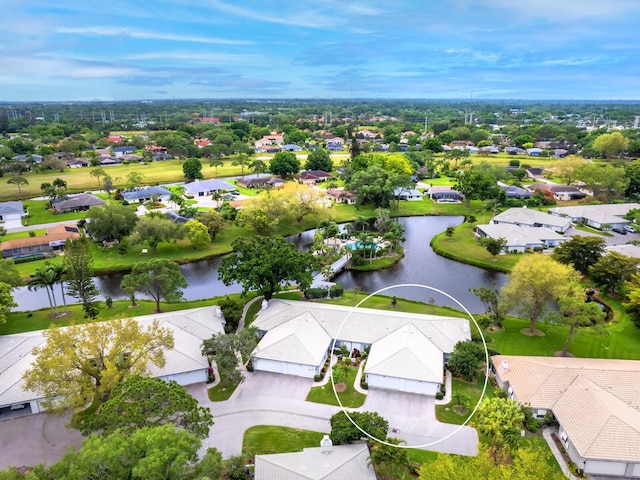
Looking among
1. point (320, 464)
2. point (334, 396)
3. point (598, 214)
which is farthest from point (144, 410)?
point (598, 214)

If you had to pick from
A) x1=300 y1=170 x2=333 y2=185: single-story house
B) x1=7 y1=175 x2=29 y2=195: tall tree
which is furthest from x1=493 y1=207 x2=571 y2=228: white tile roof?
x1=7 y1=175 x2=29 y2=195: tall tree

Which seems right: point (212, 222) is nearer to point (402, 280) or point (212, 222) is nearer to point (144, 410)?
point (402, 280)

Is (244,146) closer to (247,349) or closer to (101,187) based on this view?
(101,187)

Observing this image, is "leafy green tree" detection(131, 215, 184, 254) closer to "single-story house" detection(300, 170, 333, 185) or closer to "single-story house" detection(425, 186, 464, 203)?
"single-story house" detection(300, 170, 333, 185)

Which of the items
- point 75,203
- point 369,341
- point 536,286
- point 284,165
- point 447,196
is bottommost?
point 369,341

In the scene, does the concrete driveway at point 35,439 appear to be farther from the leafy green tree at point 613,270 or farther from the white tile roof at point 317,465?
the leafy green tree at point 613,270

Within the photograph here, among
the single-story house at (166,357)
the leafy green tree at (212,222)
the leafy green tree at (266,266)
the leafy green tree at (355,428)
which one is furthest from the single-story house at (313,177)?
the leafy green tree at (355,428)

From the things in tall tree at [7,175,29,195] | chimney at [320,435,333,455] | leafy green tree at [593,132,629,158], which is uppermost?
leafy green tree at [593,132,629,158]
